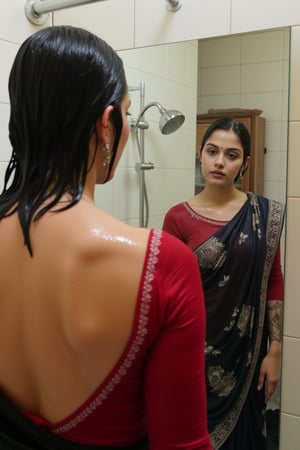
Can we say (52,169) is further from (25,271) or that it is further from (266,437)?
(266,437)

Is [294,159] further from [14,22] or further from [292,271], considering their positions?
[14,22]

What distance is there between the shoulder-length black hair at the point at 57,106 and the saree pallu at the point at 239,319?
60 cm

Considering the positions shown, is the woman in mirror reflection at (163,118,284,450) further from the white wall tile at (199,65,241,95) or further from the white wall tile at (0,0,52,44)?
the white wall tile at (0,0,52,44)

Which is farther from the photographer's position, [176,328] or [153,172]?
[153,172]

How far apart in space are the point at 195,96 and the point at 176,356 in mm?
850

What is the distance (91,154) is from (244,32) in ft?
2.47

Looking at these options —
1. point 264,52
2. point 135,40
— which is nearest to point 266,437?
point 264,52

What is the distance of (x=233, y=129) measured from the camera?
1.14 meters

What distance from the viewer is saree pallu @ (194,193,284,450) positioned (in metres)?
1.10

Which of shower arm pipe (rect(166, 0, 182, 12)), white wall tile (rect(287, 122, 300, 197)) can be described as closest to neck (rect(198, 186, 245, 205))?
white wall tile (rect(287, 122, 300, 197))

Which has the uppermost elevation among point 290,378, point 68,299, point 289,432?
point 68,299

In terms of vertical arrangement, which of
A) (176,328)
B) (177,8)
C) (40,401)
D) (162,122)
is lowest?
(40,401)

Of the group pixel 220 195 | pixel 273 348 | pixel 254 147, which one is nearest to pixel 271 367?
pixel 273 348

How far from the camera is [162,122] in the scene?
130cm
